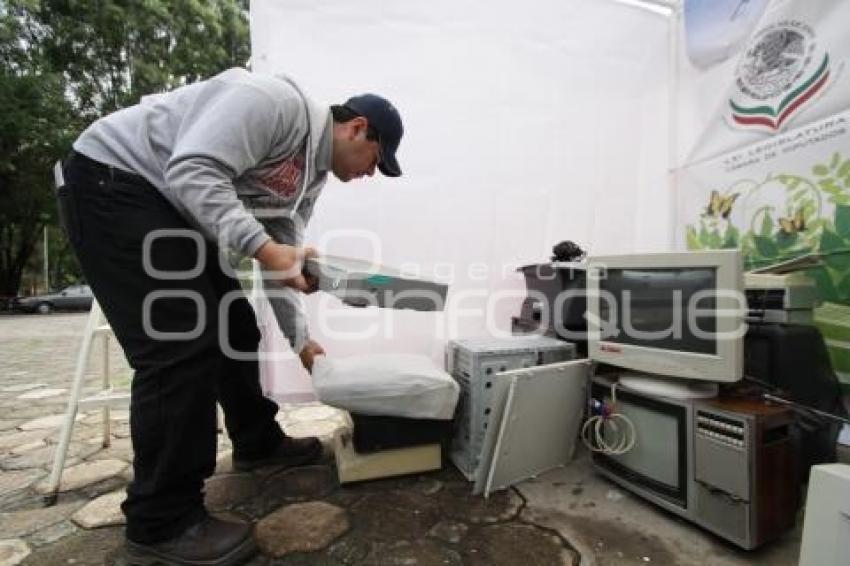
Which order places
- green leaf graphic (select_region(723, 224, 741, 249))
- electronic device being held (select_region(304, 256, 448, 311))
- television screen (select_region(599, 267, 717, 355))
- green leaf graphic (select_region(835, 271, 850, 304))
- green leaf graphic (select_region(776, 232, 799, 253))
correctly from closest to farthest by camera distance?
electronic device being held (select_region(304, 256, 448, 311)) < television screen (select_region(599, 267, 717, 355)) < green leaf graphic (select_region(835, 271, 850, 304)) < green leaf graphic (select_region(776, 232, 799, 253)) < green leaf graphic (select_region(723, 224, 741, 249))

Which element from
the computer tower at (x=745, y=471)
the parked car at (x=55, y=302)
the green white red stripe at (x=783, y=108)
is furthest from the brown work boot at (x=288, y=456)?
the parked car at (x=55, y=302)

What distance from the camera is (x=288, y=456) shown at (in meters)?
1.77

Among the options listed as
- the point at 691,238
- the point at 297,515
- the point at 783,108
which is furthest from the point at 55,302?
the point at 783,108

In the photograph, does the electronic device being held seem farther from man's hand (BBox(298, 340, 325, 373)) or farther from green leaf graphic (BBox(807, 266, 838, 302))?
green leaf graphic (BBox(807, 266, 838, 302))

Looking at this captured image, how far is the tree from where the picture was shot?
8156 millimetres

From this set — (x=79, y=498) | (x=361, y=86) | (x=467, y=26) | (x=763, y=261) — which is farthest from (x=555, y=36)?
(x=79, y=498)

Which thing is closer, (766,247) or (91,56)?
(766,247)

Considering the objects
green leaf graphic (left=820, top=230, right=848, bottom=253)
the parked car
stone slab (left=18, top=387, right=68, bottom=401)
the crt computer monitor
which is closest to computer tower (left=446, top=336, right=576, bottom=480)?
the crt computer monitor

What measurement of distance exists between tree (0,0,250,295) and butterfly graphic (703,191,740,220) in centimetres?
886

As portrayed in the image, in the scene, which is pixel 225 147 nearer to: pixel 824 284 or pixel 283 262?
pixel 283 262

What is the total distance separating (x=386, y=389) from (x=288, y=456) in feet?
1.77

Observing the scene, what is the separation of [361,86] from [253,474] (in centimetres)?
179

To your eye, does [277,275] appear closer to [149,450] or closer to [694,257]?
[149,450]

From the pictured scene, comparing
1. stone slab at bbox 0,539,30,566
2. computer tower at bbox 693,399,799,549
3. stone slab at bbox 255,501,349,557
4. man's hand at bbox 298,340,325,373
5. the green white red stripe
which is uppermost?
the green white red stripe
